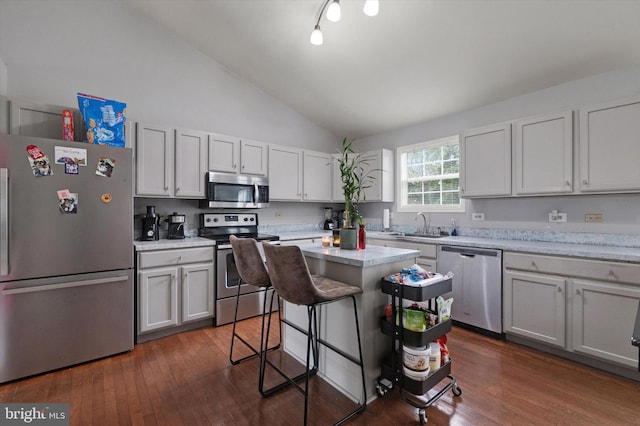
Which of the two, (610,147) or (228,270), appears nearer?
(610,147)

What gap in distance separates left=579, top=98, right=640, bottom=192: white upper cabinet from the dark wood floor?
1529mm

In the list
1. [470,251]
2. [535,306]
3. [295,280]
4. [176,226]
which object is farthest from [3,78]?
[535,306]

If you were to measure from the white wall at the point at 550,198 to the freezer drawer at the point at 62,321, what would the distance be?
3.70 meters

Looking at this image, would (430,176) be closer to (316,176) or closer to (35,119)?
(316,176)

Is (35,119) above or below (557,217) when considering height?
above

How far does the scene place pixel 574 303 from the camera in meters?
2.28

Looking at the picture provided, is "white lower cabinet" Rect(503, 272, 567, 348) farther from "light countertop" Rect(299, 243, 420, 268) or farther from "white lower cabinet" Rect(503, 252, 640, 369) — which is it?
"light countertop" Rect(299, 243, 420, 268)

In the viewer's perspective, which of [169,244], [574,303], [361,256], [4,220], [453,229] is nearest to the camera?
[361,256]

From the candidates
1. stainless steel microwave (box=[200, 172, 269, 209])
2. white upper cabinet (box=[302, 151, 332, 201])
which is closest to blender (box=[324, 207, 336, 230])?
white upper cabinet (box=[302, 151, 332, 201])

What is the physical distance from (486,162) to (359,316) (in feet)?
7.78

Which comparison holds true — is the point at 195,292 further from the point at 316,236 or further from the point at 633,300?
the point at 633,300

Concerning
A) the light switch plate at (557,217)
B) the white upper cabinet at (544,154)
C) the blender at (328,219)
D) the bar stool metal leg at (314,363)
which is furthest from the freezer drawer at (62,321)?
the light switch plate at (557,217)

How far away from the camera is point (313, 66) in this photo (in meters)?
3.45

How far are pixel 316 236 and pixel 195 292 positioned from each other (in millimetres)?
1727
